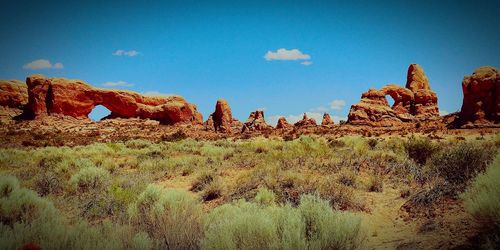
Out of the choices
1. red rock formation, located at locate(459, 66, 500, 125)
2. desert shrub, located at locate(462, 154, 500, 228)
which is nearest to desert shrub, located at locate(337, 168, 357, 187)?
desert shrub, located at locate(462, 154, 500, 228)

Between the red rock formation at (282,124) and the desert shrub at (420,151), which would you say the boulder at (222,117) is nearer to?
the red rock formation at (282,124)

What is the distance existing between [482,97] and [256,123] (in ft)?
104

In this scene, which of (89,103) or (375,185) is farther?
(89,103)

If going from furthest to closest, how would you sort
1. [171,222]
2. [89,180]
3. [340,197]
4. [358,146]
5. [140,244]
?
[358,146] < [89,180] < [340,197] < [171,222] < [140,244]

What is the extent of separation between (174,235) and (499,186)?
148 inches

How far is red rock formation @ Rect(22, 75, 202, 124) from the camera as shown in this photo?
160 feet

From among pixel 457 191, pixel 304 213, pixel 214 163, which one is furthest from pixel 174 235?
pixel 214 163

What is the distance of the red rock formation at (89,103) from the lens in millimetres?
48688

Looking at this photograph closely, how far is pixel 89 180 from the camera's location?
28.4 ft

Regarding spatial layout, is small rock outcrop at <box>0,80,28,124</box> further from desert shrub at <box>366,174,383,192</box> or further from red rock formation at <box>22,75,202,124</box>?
desert shrub at <box>366,174,383,192</box>

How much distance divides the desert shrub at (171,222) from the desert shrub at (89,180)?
3.26 meters

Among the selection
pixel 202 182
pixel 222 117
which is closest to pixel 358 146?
pixel 202 182

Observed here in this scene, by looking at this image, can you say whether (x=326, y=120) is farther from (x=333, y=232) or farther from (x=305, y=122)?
(x=333, y=232)

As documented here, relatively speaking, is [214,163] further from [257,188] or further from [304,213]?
[304,213]
